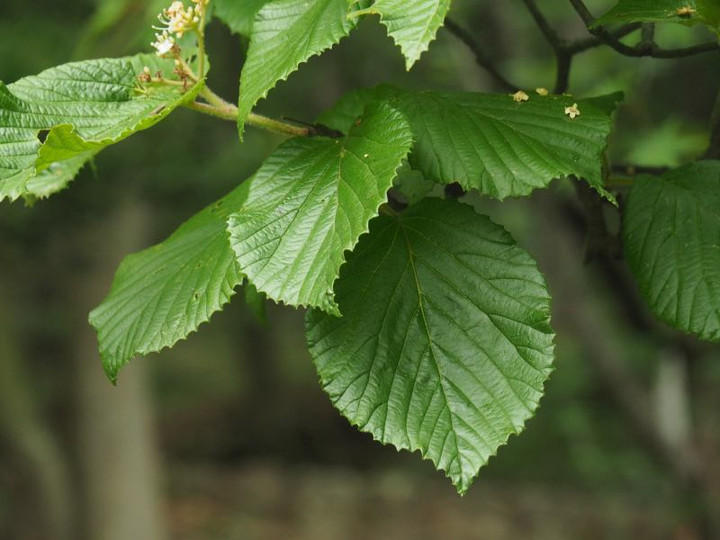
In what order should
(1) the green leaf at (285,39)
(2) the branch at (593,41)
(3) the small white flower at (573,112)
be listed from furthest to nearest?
(2) the branch at (593,41) < (3) the small white flower at (573,112) < (1) the green leaf at (285,39)

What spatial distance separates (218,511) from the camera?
25.0 feet

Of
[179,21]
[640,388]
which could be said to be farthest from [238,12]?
[640,388]

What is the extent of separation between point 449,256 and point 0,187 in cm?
52

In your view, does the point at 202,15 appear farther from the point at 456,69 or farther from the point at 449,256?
the point at 456,69

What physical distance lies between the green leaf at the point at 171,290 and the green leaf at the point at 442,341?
0.40ft

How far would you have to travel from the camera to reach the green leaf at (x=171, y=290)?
94cm

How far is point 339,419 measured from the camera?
10.4 m

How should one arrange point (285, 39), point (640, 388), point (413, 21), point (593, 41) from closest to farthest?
point (413, 21), point (285, 39), point (593, 41), point (640, 388)

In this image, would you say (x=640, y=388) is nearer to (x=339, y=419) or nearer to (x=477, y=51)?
(x=477, y=51)

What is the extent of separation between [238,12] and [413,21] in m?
0.57

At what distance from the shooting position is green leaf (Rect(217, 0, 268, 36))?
1.28m

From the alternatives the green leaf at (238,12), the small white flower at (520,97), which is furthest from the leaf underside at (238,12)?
the small white flower at (520,97)

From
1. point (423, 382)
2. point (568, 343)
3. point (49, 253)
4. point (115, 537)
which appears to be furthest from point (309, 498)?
point (423, 382)

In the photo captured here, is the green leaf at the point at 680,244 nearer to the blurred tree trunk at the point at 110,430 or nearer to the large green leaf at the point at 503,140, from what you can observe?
the large green leaf at the point at 503,140
